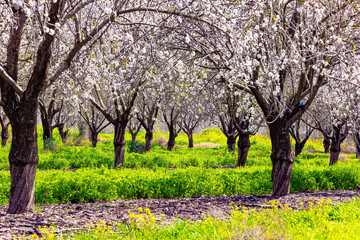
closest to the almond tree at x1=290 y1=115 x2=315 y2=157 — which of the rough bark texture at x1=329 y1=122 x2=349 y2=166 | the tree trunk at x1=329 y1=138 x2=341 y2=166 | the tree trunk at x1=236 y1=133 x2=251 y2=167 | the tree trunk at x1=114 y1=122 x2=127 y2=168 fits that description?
the rough bark texture at x1=329 y1=122 x2=349 y2=166

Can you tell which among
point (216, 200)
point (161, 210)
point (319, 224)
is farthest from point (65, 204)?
point (319, 224)

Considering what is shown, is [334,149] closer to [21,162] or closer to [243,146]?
[243,146]

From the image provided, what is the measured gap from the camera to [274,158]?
818cm

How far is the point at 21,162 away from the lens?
5.66 m

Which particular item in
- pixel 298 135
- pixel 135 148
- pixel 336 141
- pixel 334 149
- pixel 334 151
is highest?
pixel 298 135

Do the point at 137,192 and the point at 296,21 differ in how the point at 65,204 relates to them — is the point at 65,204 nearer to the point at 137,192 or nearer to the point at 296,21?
the point at 137,192

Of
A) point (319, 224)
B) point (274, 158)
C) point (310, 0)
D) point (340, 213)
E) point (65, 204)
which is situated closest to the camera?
point (319, 224)

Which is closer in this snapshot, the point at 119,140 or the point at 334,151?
the point at 119,140

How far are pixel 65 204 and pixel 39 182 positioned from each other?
0.86m

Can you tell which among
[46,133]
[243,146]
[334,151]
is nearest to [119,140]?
[243,146]

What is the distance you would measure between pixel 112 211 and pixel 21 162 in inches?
77.2

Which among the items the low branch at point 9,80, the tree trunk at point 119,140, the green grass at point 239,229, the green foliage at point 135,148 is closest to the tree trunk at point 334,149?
the green foliage at point 135,148

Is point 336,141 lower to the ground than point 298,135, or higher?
lower

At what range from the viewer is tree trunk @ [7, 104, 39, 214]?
18.6ft
